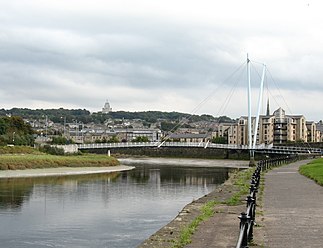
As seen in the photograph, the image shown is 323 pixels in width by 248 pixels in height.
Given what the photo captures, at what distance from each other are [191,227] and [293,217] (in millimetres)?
2888

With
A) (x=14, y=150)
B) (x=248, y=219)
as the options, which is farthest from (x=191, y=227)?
(x=14, y=150)

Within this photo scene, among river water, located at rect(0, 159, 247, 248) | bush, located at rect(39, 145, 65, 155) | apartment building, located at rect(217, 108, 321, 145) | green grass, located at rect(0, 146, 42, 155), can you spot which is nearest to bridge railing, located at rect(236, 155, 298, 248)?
river water, located at rect(0, 159, 247, 248)

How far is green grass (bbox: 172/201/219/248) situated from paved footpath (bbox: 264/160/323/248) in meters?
1.77

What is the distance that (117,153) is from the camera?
126 metres

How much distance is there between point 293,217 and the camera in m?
15.3

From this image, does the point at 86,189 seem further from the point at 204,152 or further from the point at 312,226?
the point at 204,152

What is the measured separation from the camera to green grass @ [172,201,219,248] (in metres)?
12.6

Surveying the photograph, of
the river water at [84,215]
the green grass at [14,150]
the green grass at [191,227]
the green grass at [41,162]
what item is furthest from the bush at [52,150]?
the green grass at [191,227]

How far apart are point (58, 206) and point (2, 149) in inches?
1882

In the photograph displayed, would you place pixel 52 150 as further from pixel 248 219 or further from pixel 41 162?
pixel 248 219

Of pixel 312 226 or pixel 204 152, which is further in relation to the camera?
pixel 204 152

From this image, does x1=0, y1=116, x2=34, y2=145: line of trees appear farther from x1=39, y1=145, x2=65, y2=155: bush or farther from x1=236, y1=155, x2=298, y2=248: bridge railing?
x1=236, y1=155, x2=298, y2=248: bridge railing

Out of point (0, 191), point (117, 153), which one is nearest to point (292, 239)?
point (0, 191)

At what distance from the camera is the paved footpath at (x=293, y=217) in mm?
11844
